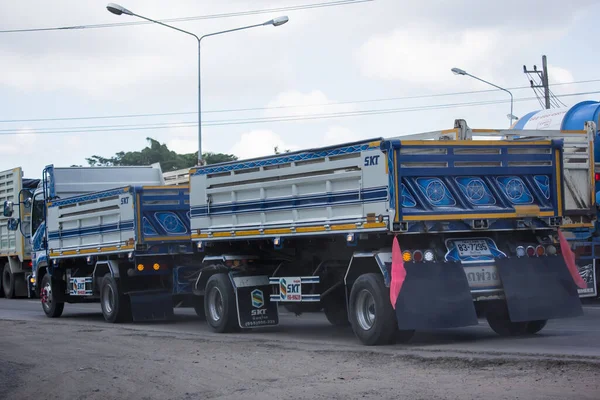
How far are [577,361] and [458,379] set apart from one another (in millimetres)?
1389

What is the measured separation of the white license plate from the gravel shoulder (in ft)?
5.14

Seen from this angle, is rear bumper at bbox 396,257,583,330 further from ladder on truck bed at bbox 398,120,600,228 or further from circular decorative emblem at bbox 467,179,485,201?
ladder on truck bed at bbox 398,120,600,228

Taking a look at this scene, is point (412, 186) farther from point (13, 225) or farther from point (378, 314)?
point (13, 225)

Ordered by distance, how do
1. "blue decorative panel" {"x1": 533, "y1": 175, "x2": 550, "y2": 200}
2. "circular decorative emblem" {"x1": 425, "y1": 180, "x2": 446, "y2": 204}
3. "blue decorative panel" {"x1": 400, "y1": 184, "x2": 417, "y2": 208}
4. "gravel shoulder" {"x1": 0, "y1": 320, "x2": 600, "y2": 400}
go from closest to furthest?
"gravel shoulder" {"x1": 0, "y1": 320, "x2": 600, "y2": 400} < "blue decorative panel" {"x1": 400, "y1": 184, "x2": 417, "y2": 208} < "circular decorative emblem" {"x1": 425, "y1": 180, "x2": 446, "y2": 204} < "blue decorative panel" {"x1": 533, "y1": 175, "x2": 550, "y2": 200}

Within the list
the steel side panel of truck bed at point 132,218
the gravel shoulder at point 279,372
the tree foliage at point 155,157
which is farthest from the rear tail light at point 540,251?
the tree foliage at point 155,157

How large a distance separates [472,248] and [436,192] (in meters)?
0.95

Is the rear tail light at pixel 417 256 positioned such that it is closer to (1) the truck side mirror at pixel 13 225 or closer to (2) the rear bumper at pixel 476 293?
(2) the rear bumper at pixel 476 293

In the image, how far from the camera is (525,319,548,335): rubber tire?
12.7 meters

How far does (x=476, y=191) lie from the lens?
39.9ft

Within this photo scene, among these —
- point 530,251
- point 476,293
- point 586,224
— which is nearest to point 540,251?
point 530,251

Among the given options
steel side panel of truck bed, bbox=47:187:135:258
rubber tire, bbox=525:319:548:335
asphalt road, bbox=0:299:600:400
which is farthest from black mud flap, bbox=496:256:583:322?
steel side panel of truck bed, bbox=47:187:135:258

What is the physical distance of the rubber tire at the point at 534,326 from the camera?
1266 centimetres

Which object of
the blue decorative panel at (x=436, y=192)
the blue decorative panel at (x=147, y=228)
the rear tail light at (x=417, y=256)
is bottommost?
the rear tail light at (x=417, y=256)

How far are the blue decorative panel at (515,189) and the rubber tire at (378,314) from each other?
2.13 metres
